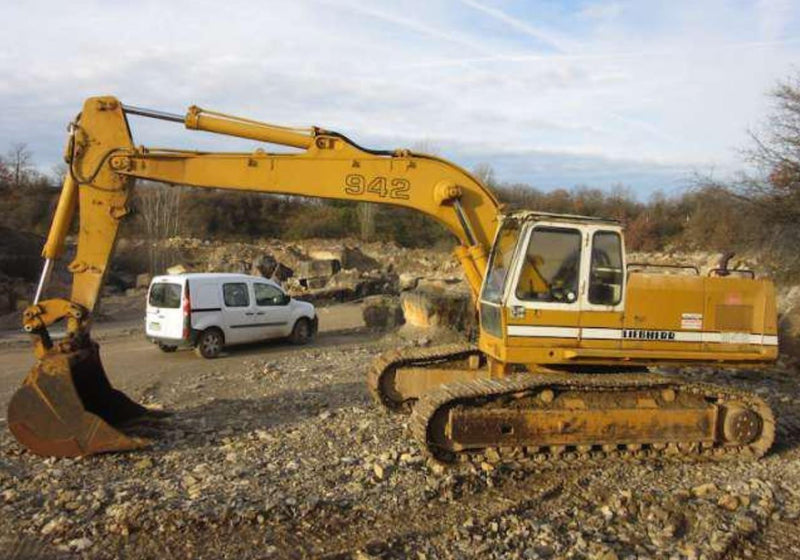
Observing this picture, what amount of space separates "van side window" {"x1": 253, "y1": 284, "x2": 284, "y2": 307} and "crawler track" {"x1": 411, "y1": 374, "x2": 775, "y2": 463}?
10.3 meters

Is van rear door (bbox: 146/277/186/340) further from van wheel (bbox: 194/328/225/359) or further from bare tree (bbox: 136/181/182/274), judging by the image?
bare tree (bbox: 136/181/182/274)

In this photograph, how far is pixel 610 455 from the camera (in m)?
7.83

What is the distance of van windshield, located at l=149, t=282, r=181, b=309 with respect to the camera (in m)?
15.9

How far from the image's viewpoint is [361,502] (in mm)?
6434

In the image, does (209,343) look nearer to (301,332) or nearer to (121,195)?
(301,332)

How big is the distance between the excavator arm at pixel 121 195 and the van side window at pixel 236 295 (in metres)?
7.96

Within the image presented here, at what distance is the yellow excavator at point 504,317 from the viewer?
7465 mm

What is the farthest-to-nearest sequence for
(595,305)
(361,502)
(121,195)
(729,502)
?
(121,195)
(595,305)
(729,502)
(361,502)

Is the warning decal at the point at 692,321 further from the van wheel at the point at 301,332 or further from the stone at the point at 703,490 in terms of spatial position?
the van wheel at the point at 301,332

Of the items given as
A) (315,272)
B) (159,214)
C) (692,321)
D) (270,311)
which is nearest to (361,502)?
(692,321)

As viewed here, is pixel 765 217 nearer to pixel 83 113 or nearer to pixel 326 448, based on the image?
pixel 326 448

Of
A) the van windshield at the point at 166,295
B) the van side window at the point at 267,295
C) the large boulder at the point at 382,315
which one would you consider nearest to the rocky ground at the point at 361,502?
the van windshield at the point at 166,295

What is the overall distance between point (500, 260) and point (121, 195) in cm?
416

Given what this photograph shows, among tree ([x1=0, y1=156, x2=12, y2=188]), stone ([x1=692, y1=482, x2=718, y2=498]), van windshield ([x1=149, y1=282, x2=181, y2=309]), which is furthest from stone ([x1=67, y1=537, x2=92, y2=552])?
tree ([x1=0, y1=156, x2=12, y2=188])
